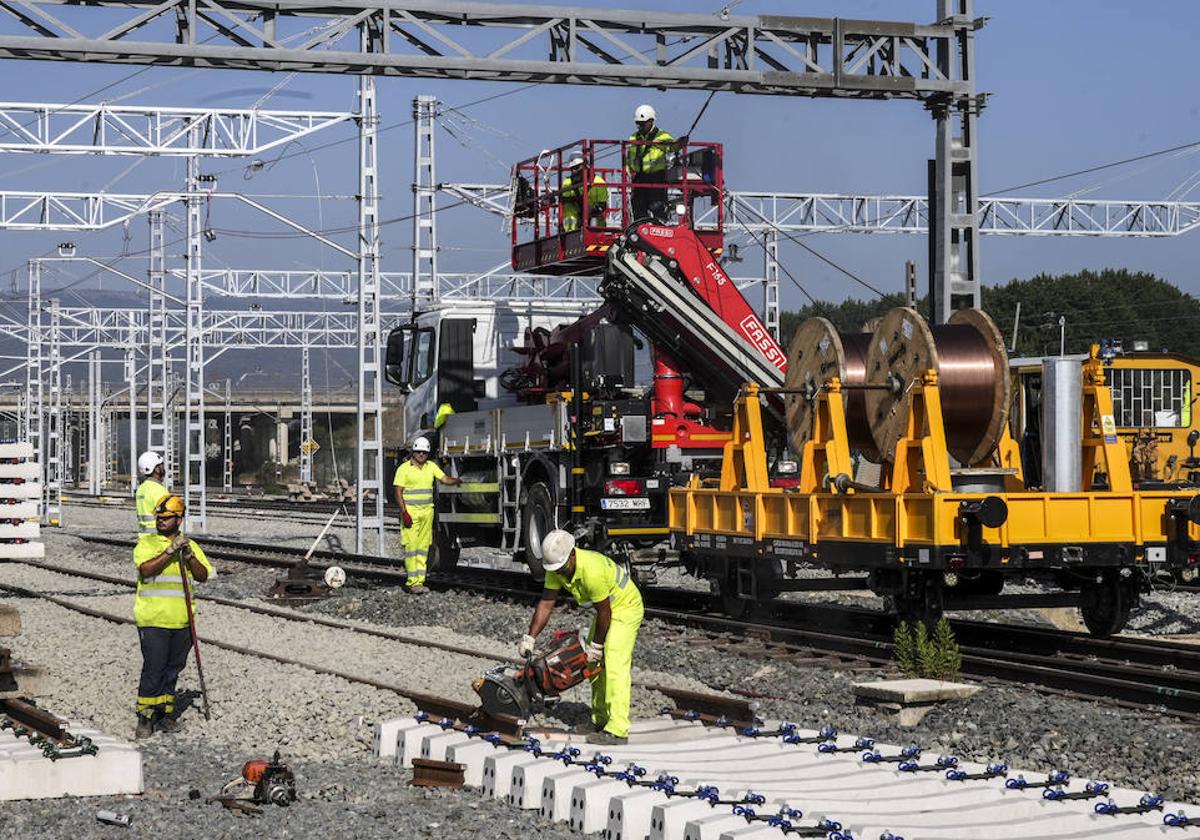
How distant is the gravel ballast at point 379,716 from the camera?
9.16 meters

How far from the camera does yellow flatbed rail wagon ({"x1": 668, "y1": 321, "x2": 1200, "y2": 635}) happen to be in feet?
45.5

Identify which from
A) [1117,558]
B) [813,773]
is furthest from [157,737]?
[1117,558]

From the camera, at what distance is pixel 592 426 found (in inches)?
770

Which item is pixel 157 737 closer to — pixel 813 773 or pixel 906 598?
pixel 813 773

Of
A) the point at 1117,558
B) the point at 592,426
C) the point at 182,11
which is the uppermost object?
the point at 182,11

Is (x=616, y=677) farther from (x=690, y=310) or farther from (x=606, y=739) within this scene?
(x=690, y=310)

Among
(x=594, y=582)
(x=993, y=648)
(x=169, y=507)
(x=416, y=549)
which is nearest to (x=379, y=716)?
(x=169, y=507)

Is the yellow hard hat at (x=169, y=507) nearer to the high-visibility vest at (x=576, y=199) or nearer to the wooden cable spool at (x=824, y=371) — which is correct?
the wooden cable spool at (x=824, y=371)

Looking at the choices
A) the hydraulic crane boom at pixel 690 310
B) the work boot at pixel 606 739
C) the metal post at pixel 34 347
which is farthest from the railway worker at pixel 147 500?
the metal post at pixel 34 347

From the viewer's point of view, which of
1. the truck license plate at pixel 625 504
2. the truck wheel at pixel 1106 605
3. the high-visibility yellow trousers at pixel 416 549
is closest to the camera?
the truck wheel at pixel 1106 605

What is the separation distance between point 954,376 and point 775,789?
6.31 metres

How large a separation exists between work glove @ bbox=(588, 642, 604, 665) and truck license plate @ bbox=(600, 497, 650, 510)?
8.22m

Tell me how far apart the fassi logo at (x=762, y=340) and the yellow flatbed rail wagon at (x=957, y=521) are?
132 inches

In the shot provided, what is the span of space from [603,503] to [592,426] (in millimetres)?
887
